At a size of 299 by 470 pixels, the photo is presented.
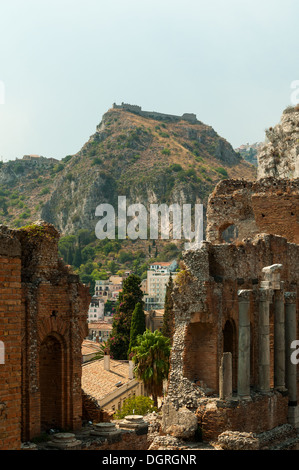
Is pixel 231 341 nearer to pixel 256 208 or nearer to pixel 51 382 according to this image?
pixel 256 208

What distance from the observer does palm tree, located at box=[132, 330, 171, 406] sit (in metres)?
36.9

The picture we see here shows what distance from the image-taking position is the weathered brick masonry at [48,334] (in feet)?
54.1

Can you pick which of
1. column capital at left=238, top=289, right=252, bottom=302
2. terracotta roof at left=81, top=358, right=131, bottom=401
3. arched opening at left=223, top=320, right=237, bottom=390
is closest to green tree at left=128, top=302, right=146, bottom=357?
terracotta roof at left=81, top=358, right=131, bottom=401

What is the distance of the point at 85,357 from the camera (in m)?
55.3

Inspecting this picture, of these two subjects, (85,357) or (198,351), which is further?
(85,357)

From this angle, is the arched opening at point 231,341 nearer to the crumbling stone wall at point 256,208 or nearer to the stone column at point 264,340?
the stone column at point 264,340

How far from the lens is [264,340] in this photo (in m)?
24.7

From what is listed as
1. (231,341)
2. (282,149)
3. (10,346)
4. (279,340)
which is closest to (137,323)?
(282,149)

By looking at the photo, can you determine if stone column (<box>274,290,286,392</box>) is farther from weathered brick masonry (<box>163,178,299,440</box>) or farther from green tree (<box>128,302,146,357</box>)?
green tree (<box>128,302,146,357</box>)

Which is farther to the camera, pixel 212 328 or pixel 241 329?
pixel 241 329

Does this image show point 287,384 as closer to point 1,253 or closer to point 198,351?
point 198,351

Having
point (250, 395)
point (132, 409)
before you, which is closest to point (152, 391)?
point (132, 409)

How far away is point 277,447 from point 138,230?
162 meters

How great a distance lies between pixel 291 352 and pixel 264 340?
2.72 m
